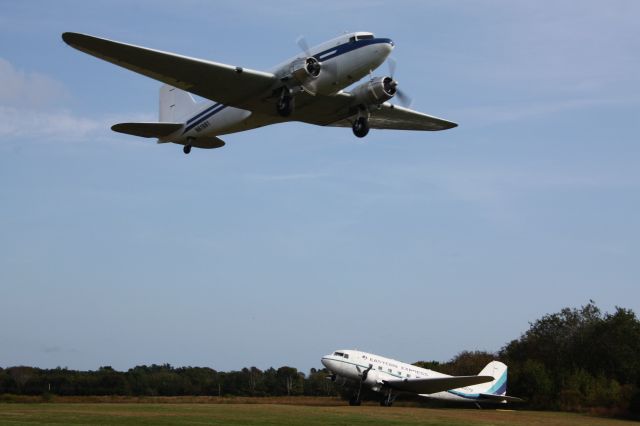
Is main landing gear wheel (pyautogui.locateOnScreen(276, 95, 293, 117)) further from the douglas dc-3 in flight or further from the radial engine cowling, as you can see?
the radial engine cowling

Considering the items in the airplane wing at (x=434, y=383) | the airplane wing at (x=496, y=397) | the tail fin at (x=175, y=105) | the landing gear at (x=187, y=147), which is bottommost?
the airplane wing at (x=496, y=397)

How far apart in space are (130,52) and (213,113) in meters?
7.25

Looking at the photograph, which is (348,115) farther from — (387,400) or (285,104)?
(387,400)

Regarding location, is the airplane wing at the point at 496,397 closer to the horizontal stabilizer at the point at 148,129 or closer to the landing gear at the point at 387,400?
the landing gear at the point at 387,400

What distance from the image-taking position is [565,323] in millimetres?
72875

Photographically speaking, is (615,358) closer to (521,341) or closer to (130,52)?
(521,341)

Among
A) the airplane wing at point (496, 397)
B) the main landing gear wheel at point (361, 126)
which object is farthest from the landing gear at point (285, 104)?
the airplane wing at point (496, 397)

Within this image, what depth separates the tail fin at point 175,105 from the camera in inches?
1636

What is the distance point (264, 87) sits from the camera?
116 feet

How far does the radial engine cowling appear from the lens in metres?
33.8

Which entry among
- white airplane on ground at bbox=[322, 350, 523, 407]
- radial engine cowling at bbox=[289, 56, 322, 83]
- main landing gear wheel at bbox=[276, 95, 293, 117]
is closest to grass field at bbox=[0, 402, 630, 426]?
white airplane on ground at bbox=[322, 350, 523, 407]

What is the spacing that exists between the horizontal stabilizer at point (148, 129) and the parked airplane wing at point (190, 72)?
397 cm

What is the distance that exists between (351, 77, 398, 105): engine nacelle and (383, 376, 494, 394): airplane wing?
23.4m

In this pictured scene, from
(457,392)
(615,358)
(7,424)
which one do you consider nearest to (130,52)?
(7,424)
